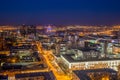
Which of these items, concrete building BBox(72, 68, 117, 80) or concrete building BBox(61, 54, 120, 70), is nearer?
concrete building BBox(72, 68, 117, 80)

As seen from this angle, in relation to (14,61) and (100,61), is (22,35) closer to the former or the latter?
(14,61)

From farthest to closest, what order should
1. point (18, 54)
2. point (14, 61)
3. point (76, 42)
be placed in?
point (76, 42) < point (18, 54) < point (14, 61)

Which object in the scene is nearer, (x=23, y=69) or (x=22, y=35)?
(x=23, y=69)

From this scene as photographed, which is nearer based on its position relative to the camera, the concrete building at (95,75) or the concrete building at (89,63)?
the concrete building at (95,75)

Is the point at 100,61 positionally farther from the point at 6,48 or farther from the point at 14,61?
the point at 6,48

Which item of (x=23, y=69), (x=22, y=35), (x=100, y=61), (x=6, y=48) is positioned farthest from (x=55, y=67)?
(x=22, y=35)

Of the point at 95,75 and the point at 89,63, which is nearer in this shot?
the point at 95,75

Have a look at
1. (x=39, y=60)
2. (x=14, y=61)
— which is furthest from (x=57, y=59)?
(x=14, y=61)

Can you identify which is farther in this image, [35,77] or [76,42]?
[76,42]

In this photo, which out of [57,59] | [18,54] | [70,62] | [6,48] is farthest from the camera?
[6,48]
